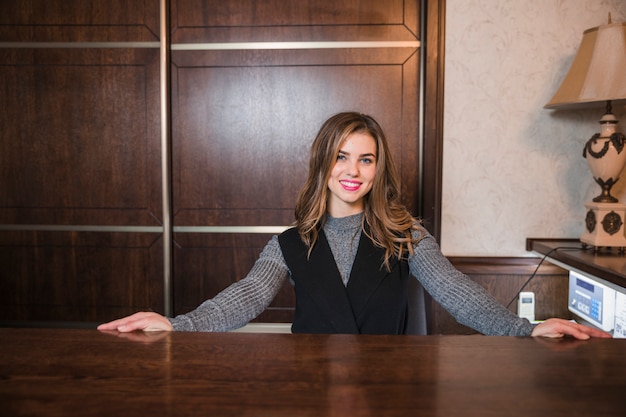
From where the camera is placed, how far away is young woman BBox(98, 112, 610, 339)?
5.45ft

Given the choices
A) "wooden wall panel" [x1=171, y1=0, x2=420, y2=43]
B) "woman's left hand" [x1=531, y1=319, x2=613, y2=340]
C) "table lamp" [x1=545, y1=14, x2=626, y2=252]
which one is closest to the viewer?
"woman's left hand" [x1=531, y1=319, x2=613, y2=340]

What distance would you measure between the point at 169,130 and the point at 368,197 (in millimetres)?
1504

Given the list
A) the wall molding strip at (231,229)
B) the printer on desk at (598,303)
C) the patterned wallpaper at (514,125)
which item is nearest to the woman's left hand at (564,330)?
the printer on desk at (598,303)

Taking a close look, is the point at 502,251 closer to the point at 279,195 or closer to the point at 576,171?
the point at 576,171

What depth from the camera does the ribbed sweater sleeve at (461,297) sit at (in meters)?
1.38

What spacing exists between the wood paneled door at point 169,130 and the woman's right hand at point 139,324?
5.90 feet

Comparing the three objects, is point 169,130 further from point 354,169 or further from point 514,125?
point 514,125

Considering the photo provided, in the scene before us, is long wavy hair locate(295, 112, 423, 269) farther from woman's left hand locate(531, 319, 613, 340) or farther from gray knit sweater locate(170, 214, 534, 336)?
woman's left hand locate(531, 319, 613, 340)

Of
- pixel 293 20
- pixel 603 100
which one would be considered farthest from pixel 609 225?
pixel 293 20

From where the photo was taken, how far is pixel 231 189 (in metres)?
3.01

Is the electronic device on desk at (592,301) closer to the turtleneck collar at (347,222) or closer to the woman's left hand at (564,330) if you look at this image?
the turtleneck collar at (347,222)

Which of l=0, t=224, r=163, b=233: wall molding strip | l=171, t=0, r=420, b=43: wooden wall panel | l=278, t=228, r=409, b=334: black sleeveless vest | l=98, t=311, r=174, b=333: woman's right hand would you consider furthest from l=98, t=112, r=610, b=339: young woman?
l=0, t=224, r=163, b=233: wall molding strip

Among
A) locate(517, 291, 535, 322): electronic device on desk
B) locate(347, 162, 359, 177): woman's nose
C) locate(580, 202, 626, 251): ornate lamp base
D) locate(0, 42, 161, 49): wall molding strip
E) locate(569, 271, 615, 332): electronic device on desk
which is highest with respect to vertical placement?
locate(0, 42, 161, 49): wall molding strip

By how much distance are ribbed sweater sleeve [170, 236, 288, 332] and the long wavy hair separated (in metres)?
0.12
